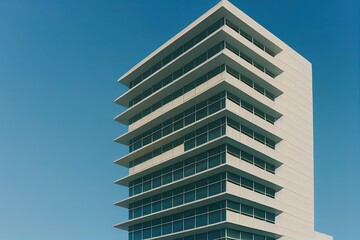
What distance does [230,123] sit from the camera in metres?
52.2

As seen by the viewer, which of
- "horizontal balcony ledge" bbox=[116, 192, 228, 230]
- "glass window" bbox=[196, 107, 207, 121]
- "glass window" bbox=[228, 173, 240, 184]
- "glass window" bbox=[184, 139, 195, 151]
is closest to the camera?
"horizontal balcony ledge" bbox=[116, 192, 228, 230]

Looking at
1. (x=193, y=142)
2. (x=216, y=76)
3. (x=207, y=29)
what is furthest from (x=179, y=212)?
(x=207, y=29)

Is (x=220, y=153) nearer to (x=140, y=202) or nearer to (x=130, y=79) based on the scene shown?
(x=140, y=202)

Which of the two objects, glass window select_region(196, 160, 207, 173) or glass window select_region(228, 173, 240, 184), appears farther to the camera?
glass window select_region(196, 160, 207, 173)

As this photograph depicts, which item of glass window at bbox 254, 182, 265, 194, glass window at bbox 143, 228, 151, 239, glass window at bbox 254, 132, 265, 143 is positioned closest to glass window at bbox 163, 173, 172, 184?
glass window at bbox 143, 228, 151, 239

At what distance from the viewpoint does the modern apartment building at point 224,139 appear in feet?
170

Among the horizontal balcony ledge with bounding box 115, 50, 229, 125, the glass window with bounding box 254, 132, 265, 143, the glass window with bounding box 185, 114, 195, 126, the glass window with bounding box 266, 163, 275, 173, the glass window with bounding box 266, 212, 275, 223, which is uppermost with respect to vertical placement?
the horizontal balcony ledge with bounding box 115, 50, 229, 125

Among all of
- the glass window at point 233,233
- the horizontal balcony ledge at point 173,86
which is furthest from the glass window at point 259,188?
the horizontal balcony ledge at point 173,86

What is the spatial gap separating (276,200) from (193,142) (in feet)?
35.5

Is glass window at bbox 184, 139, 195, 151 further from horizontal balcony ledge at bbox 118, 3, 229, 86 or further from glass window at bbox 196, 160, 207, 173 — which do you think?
horizontal balcony ledge at bbox 118, 3, 229, 86

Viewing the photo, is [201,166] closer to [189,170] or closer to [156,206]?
[189,170]

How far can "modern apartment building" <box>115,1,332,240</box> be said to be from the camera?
51.7 m

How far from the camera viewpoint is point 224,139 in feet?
166

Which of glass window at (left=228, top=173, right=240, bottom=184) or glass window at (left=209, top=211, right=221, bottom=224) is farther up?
glass window at (left=228, top=173, right=240, bottom=184)
